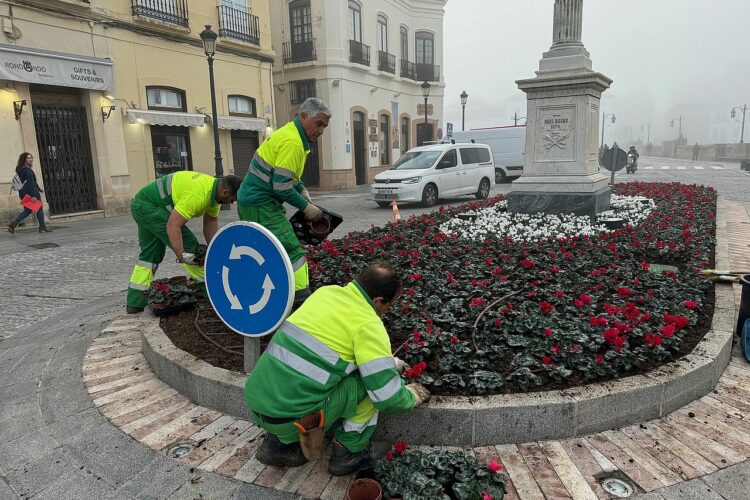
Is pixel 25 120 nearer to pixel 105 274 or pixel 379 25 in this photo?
pixel 105 274

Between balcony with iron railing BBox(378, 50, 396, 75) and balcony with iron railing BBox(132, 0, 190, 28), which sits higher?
balcony with iron railing BBox(378, 50, 396, 75)

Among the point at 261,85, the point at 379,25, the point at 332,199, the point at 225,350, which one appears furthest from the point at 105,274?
the point at 379,25

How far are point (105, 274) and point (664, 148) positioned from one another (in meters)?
103

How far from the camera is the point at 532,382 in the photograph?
296cm

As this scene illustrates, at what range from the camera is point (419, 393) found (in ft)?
8.85

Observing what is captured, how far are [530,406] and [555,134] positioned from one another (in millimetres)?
7219

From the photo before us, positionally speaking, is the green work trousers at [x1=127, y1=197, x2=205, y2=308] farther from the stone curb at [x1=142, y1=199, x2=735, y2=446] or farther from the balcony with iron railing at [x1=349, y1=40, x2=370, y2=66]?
the balcony with iron railing at [x1=349, y1=40, x2=370, y2=66]

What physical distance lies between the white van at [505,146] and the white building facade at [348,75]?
3187 mm

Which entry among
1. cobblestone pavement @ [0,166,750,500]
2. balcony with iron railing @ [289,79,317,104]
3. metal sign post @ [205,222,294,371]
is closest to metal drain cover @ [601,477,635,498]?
cobblestone pavement @ [0,166,750,500]

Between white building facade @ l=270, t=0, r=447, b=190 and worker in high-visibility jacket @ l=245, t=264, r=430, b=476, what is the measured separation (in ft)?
74.0

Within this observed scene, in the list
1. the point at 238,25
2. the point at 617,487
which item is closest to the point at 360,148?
the point at 238,25

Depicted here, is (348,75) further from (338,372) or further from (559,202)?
(338,372)

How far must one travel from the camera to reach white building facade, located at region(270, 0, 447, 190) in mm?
23812

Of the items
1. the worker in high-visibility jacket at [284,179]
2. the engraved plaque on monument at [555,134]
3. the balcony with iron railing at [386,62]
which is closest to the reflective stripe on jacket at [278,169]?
the worker in high-visibility jacket at [284,179]
